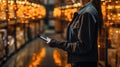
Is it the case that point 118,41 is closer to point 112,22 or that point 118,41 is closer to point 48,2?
point 112,22

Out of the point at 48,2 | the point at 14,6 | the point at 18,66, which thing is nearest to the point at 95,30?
the point at 18,66

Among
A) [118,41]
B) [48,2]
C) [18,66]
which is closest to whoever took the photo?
[118,41]

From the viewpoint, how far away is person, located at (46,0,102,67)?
3.65m

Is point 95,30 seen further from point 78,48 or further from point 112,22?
point 112,22

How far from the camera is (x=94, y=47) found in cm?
381

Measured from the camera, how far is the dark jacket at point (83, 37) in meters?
3.65

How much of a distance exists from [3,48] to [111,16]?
4.72 m

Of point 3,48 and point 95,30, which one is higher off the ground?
point 95,30

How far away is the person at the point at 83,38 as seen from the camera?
365 centimetres

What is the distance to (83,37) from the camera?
3.63m

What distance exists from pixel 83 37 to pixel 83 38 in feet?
0.04

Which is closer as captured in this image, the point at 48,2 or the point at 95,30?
the point at 95,30

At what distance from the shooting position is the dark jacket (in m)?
3.65

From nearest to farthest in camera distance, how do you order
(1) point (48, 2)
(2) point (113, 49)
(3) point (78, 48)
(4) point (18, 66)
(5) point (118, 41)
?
(3) point (78, 48) < (5) point (118, 41) < (2) point (113, 49) < (4) point (18, 66) < (1) point (48, 2)
